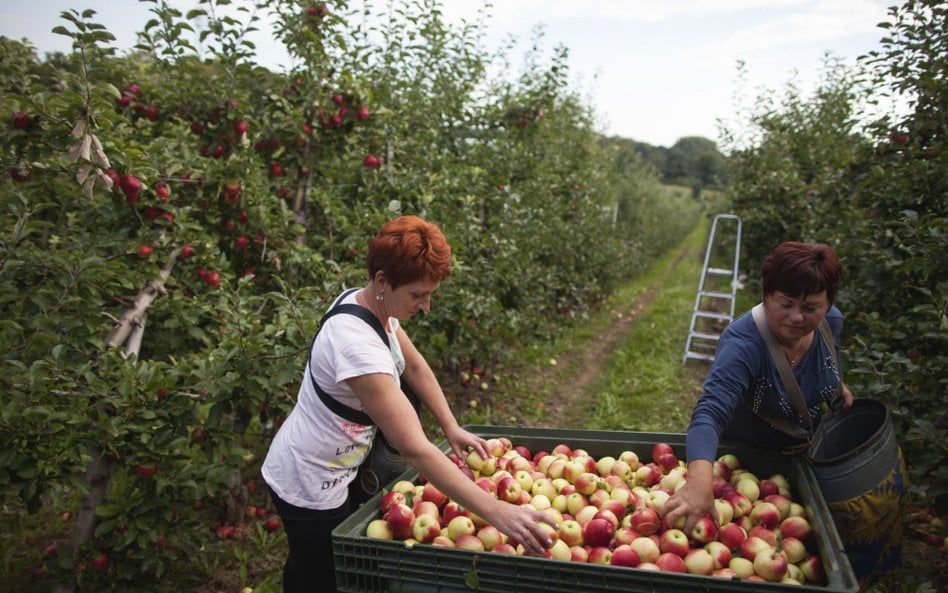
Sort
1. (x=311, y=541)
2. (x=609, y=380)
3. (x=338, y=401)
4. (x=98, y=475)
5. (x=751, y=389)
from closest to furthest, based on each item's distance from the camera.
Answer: (x=338, y=401)
(x=311, y=541)
(x=751, y=389)
(x=98, y=475)
(x=609, y=380)

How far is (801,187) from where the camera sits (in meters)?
8.08

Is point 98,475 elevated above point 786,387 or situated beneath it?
situated beneath

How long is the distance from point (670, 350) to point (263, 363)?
600cm

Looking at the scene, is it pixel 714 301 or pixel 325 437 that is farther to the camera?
pixel 714 301

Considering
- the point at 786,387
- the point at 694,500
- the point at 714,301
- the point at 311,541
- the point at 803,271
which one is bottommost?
the point at 714,301

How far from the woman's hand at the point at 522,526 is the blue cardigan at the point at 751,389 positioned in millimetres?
528

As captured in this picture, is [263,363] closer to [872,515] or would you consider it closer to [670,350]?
[872,515]

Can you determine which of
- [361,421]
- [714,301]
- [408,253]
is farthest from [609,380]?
[714,301]

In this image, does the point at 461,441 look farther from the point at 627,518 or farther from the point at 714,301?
the point at 714,301

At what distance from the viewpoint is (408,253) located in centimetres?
170

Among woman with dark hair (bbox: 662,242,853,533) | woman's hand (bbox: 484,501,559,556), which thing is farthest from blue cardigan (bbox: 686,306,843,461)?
woman's hand (bbox: 484,501,559,556)

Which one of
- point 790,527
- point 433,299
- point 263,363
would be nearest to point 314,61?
point 433,299

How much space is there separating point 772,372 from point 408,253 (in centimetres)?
126

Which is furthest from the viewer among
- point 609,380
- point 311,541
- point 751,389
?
point 609,380
